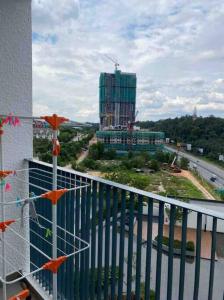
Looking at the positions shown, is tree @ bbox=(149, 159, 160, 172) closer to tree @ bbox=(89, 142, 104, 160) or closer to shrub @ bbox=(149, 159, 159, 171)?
shrub @ bbox=(149, 159, 159, 171)

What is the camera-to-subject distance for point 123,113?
3694cm

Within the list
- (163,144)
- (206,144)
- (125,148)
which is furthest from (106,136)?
(206,144)

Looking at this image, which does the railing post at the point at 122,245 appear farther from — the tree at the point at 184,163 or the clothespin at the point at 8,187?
the tree at the point at 184,163

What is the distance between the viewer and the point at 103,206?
4.50ft

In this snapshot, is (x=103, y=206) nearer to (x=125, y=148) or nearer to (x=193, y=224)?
(x=193, y=224)

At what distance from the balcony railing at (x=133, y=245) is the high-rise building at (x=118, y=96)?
31.8 meters

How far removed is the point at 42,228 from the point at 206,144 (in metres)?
28.2

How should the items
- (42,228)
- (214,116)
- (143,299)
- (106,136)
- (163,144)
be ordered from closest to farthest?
1. (143,299)
2. (42,228)
3. (214,116)
4. (106,136)
5. (163,144)

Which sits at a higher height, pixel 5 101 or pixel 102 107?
pixel 102 107

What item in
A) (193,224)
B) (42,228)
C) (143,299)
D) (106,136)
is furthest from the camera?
(106,136)

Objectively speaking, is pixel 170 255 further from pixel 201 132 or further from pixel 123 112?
pixel 123 112

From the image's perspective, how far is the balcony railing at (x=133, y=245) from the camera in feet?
3.26

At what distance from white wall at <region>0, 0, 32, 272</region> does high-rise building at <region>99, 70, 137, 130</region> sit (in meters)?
31.2

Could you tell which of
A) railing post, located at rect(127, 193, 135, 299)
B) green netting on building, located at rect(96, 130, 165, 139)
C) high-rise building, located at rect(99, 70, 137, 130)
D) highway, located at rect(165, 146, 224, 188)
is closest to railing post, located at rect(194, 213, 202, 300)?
railing post, located at rect(127, 193, 135, 299)
